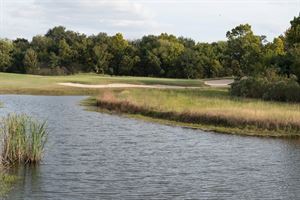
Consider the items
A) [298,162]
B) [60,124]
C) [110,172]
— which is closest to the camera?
[110,172]

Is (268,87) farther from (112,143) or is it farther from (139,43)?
(139,43)

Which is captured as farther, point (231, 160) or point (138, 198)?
point (231, 160)

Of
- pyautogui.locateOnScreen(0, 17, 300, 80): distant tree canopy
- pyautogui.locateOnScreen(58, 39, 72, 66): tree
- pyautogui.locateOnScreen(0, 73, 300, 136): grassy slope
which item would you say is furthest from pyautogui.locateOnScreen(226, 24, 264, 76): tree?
pyautogui.locateOnScreen(0, 73, 300, 136): grassy slope

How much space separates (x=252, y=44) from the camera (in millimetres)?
110125

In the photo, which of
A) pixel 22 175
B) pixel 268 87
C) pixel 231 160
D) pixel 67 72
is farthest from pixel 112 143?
pixel 67 72

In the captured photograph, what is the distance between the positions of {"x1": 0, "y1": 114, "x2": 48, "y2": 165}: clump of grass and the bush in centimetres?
3806

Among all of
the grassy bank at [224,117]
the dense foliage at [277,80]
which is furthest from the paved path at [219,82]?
the grassy bank at [224,117]

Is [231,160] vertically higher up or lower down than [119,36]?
lower down

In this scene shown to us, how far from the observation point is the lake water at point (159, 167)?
20.0 metres

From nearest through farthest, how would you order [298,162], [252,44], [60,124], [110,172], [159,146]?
[110,172] < [298,162] < [159,146] < [60,124] < [252,44]

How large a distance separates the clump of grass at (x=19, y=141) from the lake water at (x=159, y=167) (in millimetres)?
720

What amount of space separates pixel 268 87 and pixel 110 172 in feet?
131

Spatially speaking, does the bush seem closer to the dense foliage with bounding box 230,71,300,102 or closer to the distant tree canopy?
the dense foliage with bounding box 230,71,300,102

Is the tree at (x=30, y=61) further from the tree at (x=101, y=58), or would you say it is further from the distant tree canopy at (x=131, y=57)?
the tree at (x=101, y=58)
